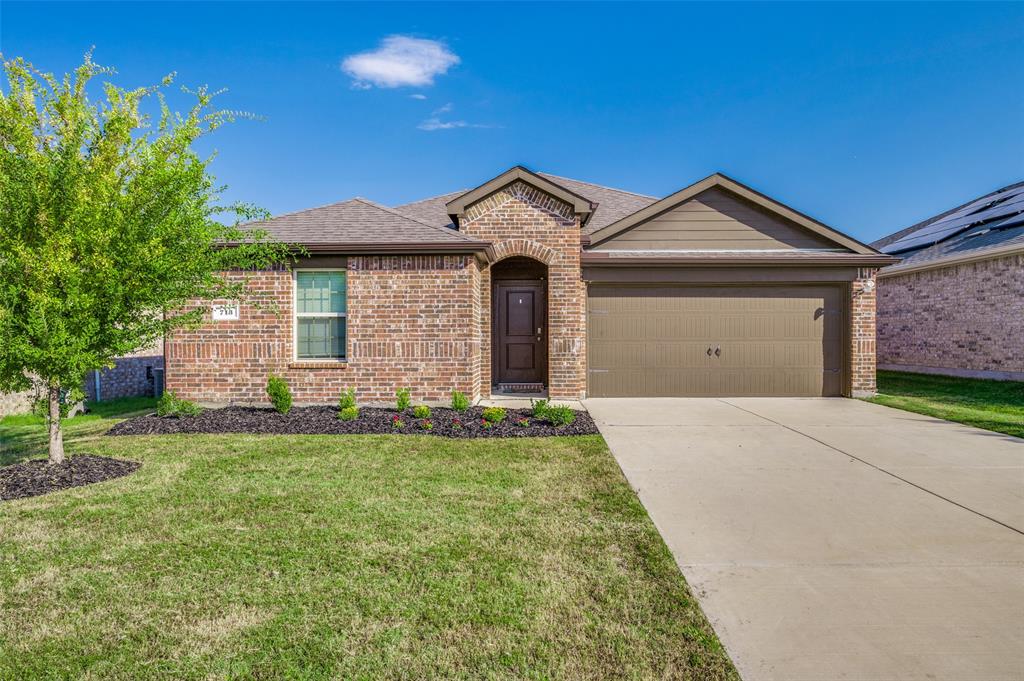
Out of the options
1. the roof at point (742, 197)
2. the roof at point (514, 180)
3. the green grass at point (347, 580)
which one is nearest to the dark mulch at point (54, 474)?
the green grass at point (347, 580)

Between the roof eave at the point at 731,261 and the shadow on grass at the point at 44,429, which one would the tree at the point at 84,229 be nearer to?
the shadow on grass at the point at 44,429

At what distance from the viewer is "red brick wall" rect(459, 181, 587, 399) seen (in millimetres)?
10773

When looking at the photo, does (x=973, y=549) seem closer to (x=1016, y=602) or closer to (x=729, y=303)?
(x=1016, y=602)

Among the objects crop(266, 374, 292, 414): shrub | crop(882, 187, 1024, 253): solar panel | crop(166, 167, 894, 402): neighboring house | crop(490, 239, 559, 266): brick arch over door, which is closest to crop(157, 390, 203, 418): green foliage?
crop(166, 167, 894, 402): neighboring house

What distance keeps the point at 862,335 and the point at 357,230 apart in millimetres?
10403

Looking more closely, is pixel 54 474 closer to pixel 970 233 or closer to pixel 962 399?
pixel 962 399

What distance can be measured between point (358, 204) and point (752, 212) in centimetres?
843

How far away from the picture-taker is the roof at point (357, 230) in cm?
930

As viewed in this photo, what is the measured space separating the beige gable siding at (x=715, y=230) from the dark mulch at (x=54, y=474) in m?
9.25

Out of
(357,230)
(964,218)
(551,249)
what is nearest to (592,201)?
(551,249)

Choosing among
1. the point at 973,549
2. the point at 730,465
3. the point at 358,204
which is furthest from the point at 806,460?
the point at 358,204

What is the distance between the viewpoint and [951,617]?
9.59 feet

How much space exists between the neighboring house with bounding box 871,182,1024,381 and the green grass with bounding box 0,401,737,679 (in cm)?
1420

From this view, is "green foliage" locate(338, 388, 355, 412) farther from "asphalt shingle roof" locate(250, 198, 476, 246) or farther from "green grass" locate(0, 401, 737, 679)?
"green grass" locate(0, 401, 737, 679)
